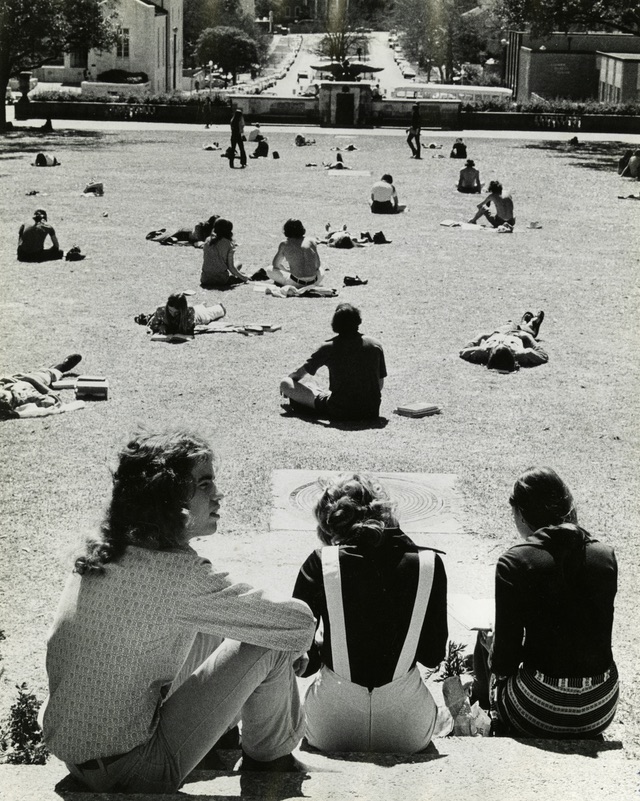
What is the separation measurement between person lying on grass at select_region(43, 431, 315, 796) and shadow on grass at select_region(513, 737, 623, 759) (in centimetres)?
108

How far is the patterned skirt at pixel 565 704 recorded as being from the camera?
435cm

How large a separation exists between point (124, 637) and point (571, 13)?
43.2 metres

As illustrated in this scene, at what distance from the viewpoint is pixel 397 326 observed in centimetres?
1376

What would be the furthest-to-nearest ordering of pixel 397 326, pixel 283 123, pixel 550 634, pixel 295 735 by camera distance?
pixel 283 123 → pixel 397 326 → pixel 550 634 → pixel 295 735

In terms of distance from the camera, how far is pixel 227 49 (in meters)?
95.4

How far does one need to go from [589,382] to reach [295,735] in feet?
26.2

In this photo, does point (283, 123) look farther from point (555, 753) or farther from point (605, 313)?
point (555, 753)

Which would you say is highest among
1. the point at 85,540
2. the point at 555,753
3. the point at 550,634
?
the point at 85,540

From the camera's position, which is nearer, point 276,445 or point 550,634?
point 550,634

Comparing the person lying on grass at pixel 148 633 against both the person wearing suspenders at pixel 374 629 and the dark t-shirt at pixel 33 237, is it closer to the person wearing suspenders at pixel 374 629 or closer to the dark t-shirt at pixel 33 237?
the person wearing suspenders at pixel 374 629

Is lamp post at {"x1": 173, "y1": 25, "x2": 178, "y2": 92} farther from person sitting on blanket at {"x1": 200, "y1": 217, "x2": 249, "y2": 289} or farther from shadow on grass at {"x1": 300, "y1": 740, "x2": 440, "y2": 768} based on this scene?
shadow on grass at {"x1": 300, "y1": 740, "x2": 440, "y2": 768}

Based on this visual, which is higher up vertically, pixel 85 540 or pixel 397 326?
pixel 85 540

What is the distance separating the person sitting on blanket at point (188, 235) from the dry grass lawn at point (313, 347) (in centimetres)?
37

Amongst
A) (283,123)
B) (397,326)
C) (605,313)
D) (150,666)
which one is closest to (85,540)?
(150,666)
